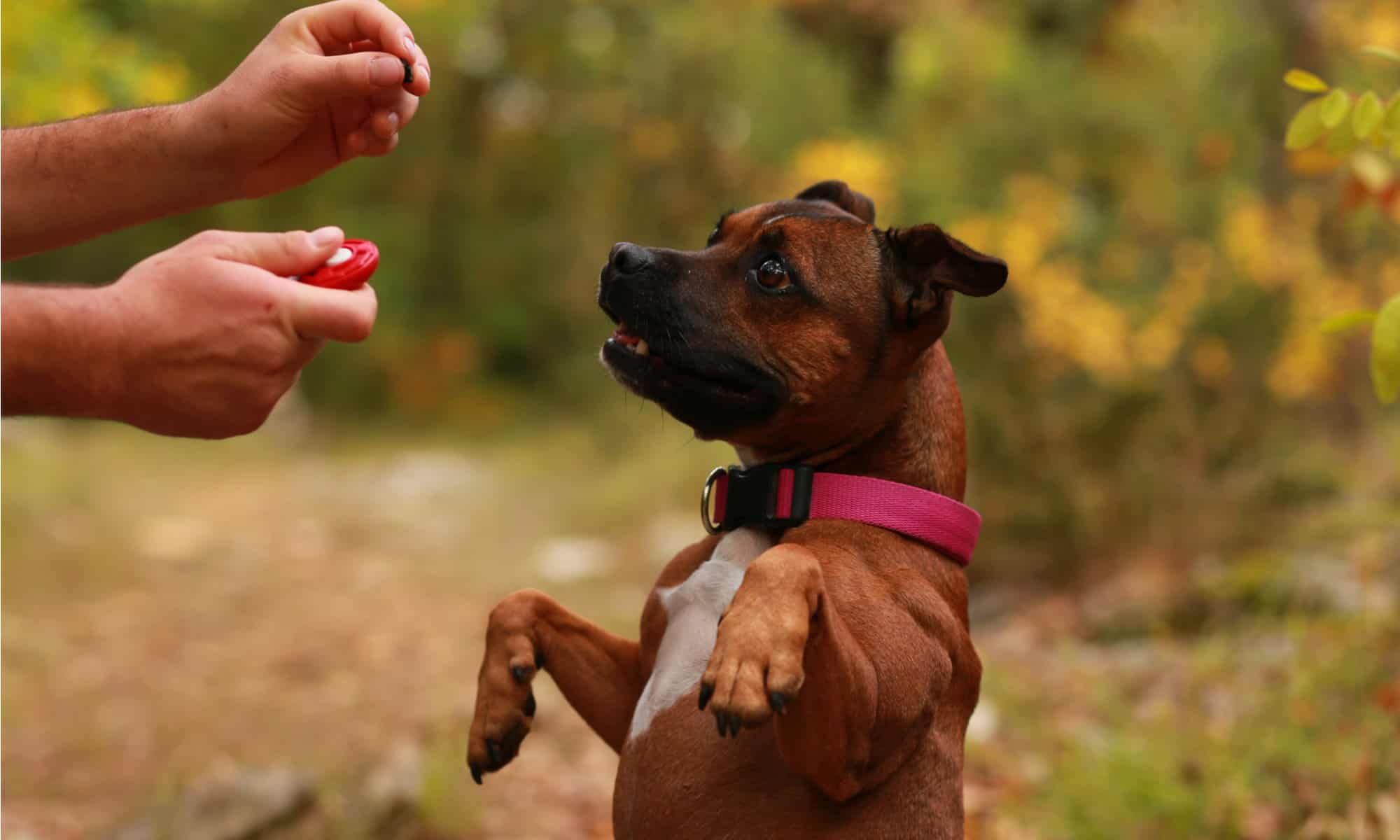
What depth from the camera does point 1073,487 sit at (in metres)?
6.34

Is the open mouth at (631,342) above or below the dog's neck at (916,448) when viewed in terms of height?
above

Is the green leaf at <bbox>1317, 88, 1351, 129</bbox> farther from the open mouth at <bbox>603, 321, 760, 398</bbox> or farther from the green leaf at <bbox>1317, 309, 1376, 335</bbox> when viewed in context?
the open mouth at <bbox>603, 321, 760, 398</bbox>

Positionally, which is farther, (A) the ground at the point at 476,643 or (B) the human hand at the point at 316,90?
(A) the ground at the point at 476,643

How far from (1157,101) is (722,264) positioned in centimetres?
711

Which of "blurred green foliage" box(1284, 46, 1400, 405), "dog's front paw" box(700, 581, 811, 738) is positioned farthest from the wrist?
"blurred green foliage" box(1284, 46, 1400, 405)

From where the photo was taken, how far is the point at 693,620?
231 cm

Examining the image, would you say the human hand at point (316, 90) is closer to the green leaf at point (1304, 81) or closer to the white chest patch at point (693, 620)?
the white chest patch at point (693, 620)

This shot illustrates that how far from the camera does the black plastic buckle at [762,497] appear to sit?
2352 mm

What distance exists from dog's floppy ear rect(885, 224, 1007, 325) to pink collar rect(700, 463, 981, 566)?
1.01ft

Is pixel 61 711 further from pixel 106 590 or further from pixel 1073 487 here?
pixel 1073 487

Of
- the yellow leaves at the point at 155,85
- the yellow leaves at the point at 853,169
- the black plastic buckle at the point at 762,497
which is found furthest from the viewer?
the yellow leaves at the point at 853,169

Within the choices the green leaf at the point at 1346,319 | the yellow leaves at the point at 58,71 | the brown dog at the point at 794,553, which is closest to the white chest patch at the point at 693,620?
the brown dog at the point at 794,553

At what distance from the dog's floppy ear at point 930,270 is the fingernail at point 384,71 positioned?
34.9 inches

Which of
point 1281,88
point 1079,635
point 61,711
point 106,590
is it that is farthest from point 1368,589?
point 106,590
